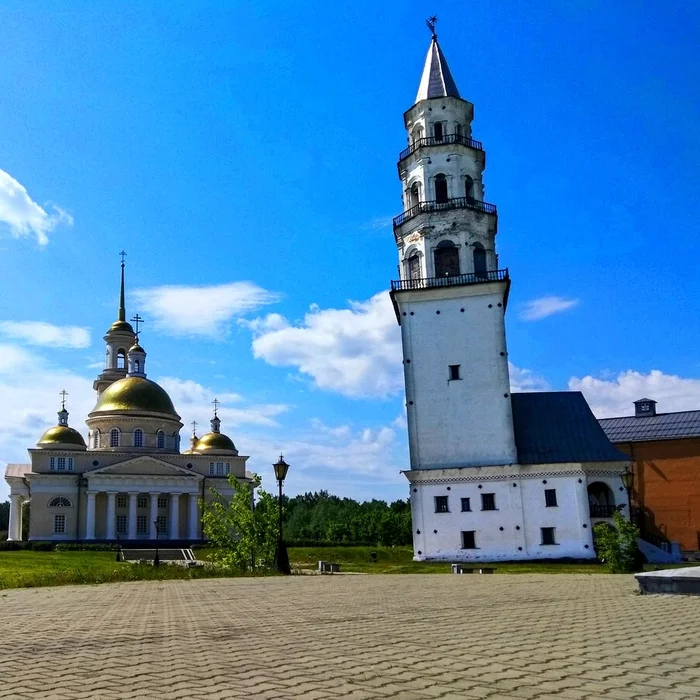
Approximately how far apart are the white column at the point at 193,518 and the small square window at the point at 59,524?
10320 mm

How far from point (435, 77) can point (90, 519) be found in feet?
145

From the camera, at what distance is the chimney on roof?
47.6 m

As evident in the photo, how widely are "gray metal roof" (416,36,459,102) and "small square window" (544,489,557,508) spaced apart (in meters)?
21.7

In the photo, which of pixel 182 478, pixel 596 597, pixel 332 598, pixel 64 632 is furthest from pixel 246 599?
pixel 182 478

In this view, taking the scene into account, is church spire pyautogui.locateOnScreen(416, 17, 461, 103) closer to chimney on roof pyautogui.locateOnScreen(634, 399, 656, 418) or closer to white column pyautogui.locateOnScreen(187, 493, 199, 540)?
chimney on roof pyautogui.locateOnScreen(634, 399, 656, 418)

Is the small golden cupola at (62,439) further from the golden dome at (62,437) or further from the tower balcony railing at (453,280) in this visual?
the tower balcony railing at (453,280)

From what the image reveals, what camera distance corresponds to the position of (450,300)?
3653 centimetres

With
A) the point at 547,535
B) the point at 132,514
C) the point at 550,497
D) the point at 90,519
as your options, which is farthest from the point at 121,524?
the point at 550,497

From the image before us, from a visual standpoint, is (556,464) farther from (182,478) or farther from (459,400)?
(182,478)

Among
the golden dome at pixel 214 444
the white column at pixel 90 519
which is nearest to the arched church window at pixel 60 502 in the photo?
the white column at pixel 90 519

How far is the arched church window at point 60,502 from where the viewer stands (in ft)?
198

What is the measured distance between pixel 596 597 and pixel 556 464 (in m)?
22.4

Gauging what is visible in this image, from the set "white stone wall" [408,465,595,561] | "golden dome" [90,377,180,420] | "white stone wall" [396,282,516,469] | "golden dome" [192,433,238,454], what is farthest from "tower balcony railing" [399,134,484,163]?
"golden dome" [192,433,238,454]

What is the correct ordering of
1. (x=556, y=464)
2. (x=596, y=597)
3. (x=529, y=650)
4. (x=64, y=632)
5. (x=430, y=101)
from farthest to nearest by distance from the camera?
(x=430, y=101) < (x=556, y=464) < (x=596, y=597) < (x=64, y=632) < (x=529, y=650)
